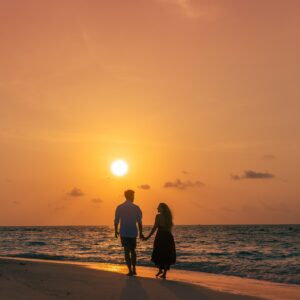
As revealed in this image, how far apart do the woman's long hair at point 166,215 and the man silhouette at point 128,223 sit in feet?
2.35

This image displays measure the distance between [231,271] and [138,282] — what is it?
980 centimetres

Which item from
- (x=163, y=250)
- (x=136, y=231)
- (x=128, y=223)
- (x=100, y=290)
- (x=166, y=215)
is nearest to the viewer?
(x=100, y=290)

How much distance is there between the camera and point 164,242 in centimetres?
1437

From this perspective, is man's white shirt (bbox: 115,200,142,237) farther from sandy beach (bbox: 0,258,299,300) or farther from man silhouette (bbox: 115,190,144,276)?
sandy beach (bbox: 0,258,299,300)

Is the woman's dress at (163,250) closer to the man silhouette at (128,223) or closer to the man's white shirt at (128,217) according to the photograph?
the man silhouette at (128,223)

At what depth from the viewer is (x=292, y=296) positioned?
39.9ft

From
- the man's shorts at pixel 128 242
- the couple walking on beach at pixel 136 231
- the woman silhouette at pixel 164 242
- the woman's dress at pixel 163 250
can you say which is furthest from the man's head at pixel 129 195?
the woman's dress at pixel 163 250

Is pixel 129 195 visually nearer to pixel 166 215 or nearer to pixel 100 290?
pixel 166 215

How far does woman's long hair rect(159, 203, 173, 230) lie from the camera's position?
14383 millimetres

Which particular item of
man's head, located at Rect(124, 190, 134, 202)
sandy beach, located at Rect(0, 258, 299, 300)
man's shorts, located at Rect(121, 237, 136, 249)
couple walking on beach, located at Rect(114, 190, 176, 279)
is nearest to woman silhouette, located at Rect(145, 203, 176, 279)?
couple walking on beach, located at Rect(114, 190, 176, 279)

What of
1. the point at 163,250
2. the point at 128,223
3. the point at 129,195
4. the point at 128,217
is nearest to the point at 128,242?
the point at 128,223

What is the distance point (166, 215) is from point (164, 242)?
0.78 meters

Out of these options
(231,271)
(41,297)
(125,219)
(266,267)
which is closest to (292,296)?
(125,219)

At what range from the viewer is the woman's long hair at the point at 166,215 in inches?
566
